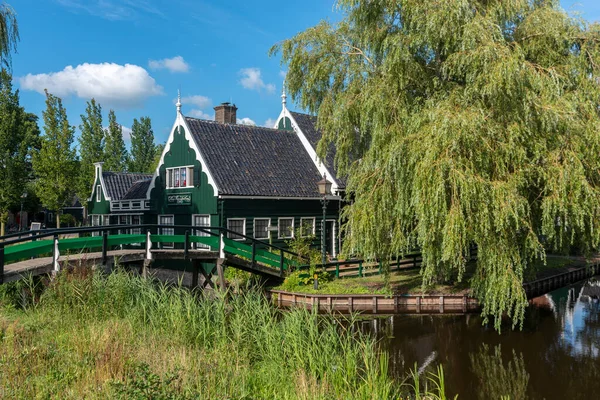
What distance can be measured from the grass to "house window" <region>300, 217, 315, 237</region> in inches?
533

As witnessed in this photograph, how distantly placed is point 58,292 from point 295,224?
14.9m

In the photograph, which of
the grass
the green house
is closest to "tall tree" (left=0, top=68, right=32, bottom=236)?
the green house

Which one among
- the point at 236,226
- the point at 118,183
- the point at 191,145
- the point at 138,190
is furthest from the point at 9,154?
the point at 236,226

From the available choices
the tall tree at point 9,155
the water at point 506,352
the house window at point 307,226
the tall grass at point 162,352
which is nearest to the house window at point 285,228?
the house window at point 307,226

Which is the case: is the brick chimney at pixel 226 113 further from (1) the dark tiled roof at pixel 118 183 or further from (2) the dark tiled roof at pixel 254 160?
(1) the dark tiled roof at pixel 118 183

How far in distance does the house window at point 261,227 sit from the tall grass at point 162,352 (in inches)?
465

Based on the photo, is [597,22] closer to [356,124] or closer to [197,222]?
[356,124]

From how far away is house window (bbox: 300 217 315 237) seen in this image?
23.0 meters

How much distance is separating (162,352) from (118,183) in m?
22.8

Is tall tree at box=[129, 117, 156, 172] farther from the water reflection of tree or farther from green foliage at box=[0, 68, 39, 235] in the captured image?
the water reflection of tree

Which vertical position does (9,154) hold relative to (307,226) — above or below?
above

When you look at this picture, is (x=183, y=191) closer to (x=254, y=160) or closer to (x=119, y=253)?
(x=254, y=160)

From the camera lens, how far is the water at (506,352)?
→ 31.8 feet

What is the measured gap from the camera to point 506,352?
472 inches
